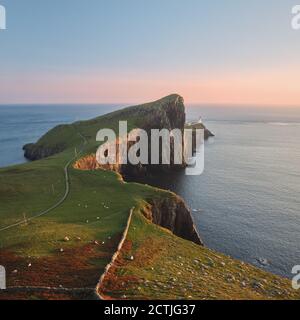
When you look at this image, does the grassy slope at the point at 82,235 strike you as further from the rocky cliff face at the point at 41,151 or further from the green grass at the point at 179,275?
the rocky cliff face at the point at 41,151

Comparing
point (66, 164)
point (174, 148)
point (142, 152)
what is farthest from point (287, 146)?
point (66, 164)

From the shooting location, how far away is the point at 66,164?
8681cm

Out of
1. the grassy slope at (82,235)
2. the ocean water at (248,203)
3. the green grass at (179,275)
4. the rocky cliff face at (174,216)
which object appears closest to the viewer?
the green grass at (179,275)

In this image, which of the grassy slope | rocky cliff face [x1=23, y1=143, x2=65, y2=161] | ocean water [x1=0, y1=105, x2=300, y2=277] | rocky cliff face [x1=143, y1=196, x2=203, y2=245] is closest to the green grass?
the grassy slope

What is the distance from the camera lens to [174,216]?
6138cm

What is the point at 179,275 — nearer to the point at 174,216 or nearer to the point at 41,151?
the point at 174,216

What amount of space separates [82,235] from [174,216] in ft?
77.2

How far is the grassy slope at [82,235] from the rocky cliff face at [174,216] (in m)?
2.21

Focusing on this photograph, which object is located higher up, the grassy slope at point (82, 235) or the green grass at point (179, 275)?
the grassy slope at point (82, 235)

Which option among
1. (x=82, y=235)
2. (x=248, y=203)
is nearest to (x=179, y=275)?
(x=82, y=235)

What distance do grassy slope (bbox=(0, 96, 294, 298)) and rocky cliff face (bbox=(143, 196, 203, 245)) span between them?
2205mm

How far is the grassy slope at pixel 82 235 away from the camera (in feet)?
101

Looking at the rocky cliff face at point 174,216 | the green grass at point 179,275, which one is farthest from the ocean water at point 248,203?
the green grass at point 179,275
